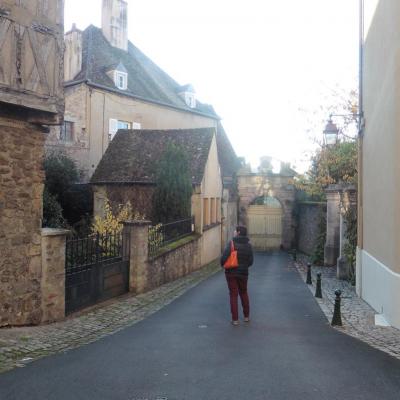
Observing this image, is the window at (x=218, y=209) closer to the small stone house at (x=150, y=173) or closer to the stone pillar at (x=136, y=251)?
the small stone house at (x=150, y=173)

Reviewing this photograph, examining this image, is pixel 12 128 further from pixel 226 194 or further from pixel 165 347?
pixel 226 194

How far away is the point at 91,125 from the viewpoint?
24922 mm

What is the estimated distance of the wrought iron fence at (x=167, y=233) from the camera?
45.6ft

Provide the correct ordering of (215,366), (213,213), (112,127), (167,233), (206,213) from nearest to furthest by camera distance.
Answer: (215,366) < (167,233) < (206,213) < (213,213) < (112,127)

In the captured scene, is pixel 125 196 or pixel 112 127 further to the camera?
pixel 112 127

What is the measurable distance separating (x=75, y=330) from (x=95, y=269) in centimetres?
239

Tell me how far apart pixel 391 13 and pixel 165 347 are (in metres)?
6.66

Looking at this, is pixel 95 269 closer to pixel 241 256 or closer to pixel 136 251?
pixel 136 251

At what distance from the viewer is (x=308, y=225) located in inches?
1184

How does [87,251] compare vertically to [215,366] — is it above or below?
above

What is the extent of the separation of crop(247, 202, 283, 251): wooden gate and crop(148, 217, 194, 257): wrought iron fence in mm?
16491

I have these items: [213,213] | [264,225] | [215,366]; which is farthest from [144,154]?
[215,366]

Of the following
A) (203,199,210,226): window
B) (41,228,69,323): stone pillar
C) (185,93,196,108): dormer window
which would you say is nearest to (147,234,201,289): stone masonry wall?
(203,199,210,226): window

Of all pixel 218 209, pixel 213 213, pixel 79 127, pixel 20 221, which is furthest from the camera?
pixel 218 209
